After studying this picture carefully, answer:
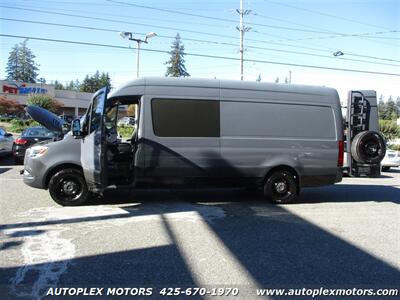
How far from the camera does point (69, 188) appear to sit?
7973 mm

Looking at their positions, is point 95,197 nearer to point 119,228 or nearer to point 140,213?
point 140,213

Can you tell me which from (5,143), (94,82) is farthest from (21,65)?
(5,143)

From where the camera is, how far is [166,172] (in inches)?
320

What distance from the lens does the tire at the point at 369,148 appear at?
353 inches

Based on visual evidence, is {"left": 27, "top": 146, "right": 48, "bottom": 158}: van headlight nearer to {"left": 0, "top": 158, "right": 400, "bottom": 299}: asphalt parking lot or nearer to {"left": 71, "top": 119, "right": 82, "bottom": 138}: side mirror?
{"left": 71, "top": 119, "right": 82, "bottom": 138}: side mirror

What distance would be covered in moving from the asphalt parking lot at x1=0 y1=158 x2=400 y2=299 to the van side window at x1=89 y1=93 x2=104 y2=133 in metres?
1.55

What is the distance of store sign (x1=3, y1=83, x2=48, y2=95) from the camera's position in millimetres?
70500

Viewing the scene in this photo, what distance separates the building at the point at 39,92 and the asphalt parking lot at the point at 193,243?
219ft

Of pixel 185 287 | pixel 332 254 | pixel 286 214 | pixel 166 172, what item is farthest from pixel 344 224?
pixel 185 287

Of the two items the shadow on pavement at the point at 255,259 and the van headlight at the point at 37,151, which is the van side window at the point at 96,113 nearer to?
the van headlight at the point at 37,151

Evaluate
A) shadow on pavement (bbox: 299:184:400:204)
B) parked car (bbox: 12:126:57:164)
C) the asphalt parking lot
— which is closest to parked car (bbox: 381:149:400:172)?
shadow on pavement (bbox: 299:184:400:204)

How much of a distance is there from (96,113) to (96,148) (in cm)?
69

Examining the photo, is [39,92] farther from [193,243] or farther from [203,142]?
[193,243]

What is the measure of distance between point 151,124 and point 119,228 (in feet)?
7.68
